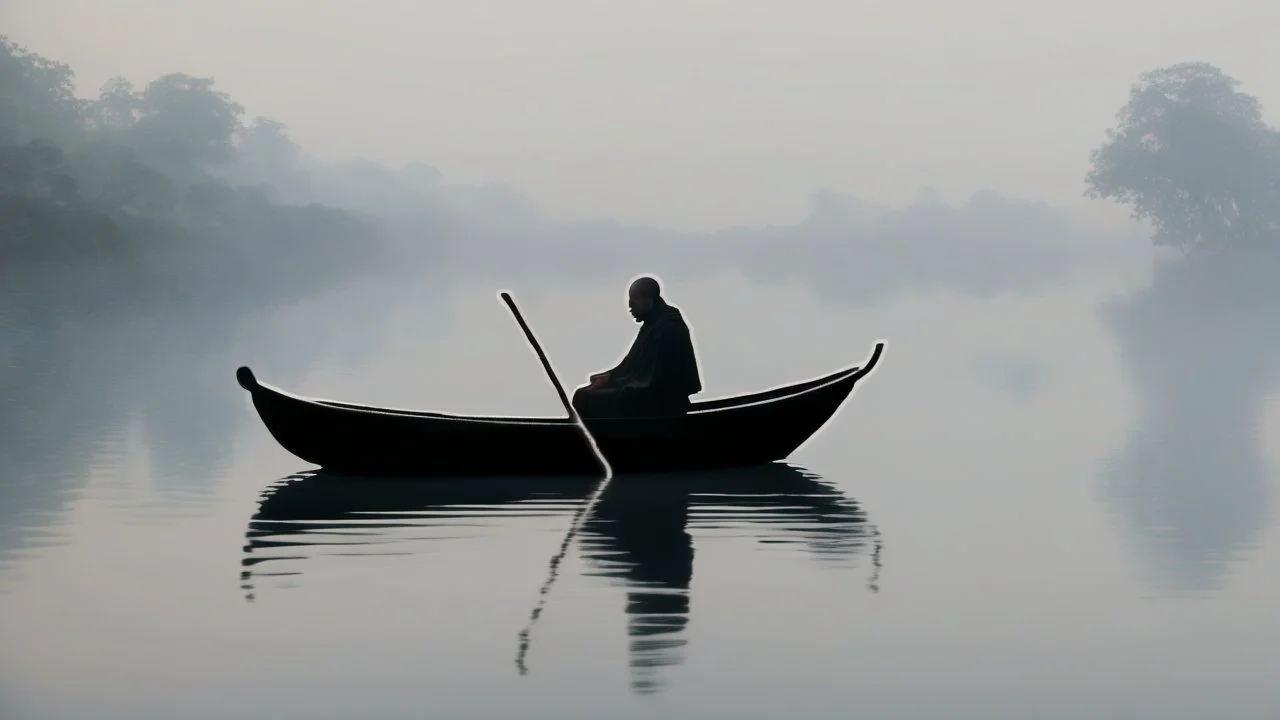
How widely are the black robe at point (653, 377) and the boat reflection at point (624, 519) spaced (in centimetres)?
49

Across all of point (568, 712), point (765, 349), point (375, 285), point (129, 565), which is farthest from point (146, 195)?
point (568, 712)

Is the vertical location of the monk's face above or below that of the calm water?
above

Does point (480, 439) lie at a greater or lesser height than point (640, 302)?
lesser

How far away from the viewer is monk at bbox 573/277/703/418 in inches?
440

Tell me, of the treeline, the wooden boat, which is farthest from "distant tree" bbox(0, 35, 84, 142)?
the wooden boat

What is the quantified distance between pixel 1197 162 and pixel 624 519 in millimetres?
45144

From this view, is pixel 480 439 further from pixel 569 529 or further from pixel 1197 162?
pixel 1197 162

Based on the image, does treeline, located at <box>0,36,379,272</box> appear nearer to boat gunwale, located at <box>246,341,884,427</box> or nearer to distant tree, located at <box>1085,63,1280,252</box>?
distant tree, located at <box>1085,63,1280,252</box>

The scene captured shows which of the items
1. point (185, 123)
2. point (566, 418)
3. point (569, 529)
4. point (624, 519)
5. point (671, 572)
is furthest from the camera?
point (185, 123)

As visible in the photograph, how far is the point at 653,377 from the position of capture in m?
11.2

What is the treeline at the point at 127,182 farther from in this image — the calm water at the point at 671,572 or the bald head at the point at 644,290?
the bald head at the point at 644,290

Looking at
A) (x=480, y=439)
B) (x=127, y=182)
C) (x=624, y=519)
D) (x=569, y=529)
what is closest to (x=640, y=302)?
(x=480, y=439)

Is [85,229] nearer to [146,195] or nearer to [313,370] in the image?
[146,195]

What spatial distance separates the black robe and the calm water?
2.20 feet
